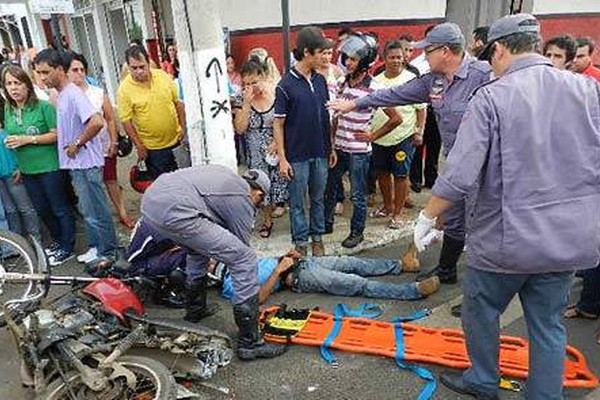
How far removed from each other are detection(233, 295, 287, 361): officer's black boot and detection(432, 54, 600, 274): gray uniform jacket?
1.46 metres

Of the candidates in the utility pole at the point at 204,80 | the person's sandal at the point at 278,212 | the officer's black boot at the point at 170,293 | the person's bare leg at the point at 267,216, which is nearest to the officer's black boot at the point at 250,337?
the officer's black boot at the point at 170,293

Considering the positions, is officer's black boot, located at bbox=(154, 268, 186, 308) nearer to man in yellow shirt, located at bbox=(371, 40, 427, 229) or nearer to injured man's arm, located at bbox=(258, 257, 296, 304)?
injured man's arm, located at bbox=(258, 257, 296, 304)

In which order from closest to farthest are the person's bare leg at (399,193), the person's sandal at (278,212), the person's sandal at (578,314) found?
the person's sandal at (578,314) → the person's bare leg at (399,193) → the person's sandal at (278,212)

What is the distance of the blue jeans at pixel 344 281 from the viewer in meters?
3.72

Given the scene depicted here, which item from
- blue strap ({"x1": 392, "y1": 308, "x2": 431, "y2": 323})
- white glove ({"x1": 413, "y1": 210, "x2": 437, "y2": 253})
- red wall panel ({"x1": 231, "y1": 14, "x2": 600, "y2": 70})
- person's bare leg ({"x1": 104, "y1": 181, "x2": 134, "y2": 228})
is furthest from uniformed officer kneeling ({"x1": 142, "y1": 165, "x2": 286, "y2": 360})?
red wall panel ({"x1": 231, "y1": 14, "x2": 600, "y2": 70})

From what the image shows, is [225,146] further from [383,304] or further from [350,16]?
[350,16]

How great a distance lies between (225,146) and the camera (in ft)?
13.8

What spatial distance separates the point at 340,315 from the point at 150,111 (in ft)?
9.01

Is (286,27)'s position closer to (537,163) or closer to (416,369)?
(537,163)

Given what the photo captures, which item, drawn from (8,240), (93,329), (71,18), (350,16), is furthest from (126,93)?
(71,18)

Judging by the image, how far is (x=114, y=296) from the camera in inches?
123

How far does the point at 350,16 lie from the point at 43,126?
4.85 meters

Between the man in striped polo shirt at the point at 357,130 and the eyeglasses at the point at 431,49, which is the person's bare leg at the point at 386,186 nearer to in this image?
the man in striped polo shirt at the point at 357,130

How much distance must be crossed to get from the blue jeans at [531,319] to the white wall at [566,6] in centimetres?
686
